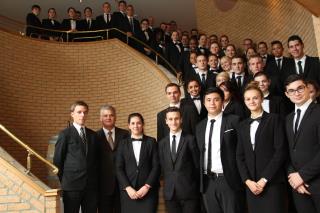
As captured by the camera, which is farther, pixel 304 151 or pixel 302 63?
pixel 302 63

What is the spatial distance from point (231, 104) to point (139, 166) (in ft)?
3.99

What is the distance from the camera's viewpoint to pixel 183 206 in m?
3.72

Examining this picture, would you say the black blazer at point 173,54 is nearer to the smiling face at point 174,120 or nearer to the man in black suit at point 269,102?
the man in black suit at point 269,102

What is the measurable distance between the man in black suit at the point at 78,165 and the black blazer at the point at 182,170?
0.75 meters

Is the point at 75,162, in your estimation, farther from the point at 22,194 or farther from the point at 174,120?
the point at 174,120

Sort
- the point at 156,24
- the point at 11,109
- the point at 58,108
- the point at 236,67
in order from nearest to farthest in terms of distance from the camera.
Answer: the point at 236,67, the point at 11,109, the point at 58,108, the point at 156,24

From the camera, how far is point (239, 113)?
13.8 feet

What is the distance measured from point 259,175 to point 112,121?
1753 millimetres

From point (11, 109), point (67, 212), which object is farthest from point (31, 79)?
point (67, 212)

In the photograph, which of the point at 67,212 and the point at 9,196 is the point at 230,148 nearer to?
the point at 67,212

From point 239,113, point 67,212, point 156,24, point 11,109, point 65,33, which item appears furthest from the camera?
point 156,24

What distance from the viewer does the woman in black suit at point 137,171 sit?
12.5 ft

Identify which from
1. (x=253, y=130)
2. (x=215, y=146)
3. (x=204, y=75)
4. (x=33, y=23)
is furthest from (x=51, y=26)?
(x=253, y=130)

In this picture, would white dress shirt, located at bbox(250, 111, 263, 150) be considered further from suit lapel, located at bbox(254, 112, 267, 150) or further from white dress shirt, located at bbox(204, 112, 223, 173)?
white dress shirt, located at bbox(204, 112, 223, 173)
